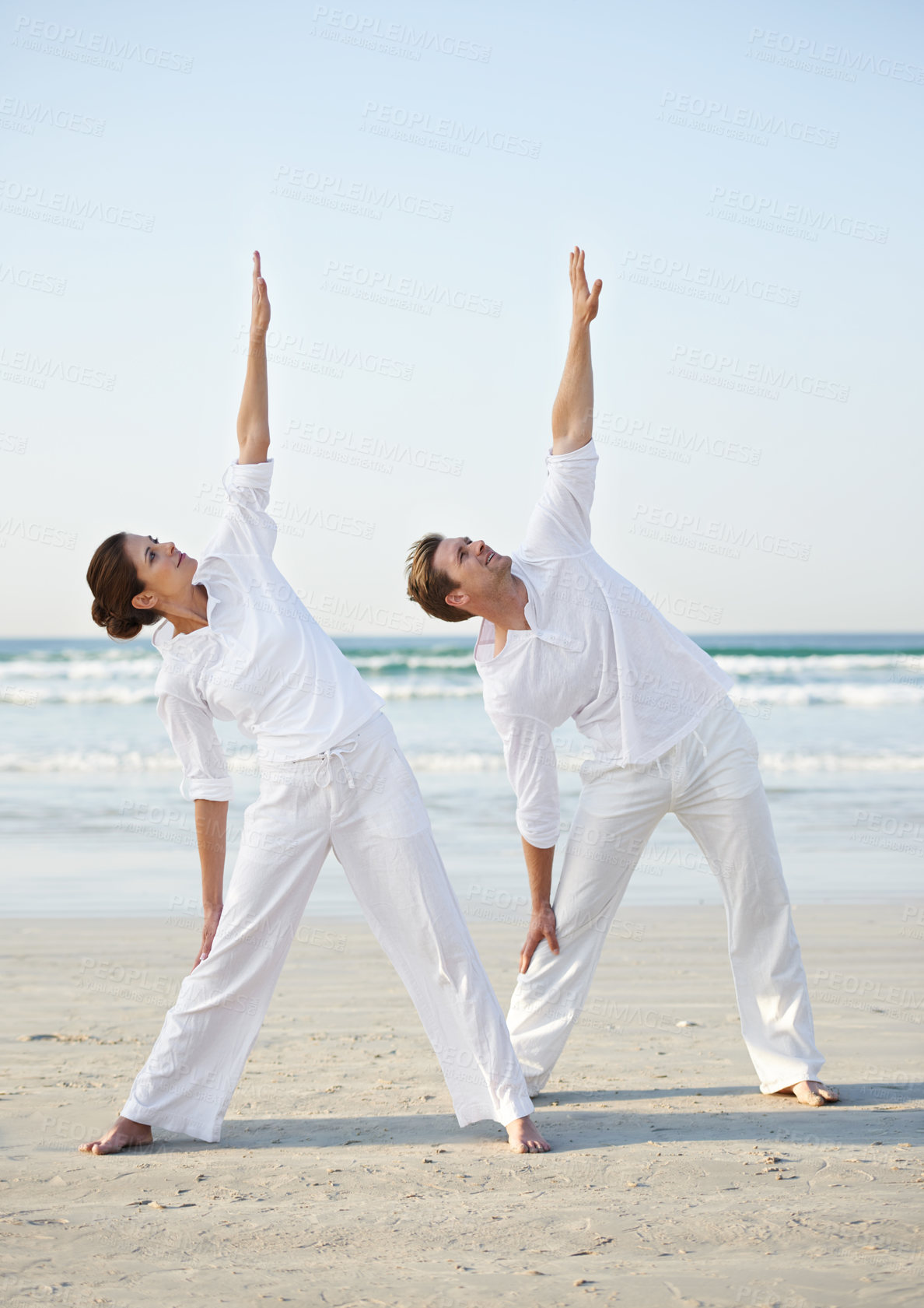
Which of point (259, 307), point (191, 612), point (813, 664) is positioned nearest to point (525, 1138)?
point (191, 612)

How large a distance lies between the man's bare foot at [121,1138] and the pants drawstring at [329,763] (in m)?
1.20

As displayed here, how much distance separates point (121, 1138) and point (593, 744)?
188 centimetres

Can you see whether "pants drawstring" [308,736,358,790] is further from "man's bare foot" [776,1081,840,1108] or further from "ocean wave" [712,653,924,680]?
"ocean wave" [712,653,924,680]

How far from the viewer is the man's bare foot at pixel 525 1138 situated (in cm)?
331

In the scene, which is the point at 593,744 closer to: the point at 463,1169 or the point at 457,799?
the point at 463,1169

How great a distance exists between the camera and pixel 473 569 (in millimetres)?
3498

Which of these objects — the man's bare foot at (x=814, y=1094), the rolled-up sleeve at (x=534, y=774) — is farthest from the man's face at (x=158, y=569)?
the man's bare foot at (x=814, y=1094)

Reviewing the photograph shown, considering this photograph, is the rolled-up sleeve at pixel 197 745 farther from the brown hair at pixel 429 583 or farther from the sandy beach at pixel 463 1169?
the sandy beach at pixel 463 1169

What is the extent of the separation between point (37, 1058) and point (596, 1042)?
2.14 meters

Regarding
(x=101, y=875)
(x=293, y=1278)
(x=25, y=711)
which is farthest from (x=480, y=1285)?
(x=25, y=711)

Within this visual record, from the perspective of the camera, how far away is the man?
354cm

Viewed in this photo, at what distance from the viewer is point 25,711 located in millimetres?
20891

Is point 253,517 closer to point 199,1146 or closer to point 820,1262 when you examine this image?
point 199,1146

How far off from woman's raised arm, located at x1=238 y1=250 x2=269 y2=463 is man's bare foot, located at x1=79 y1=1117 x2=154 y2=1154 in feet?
6.59
